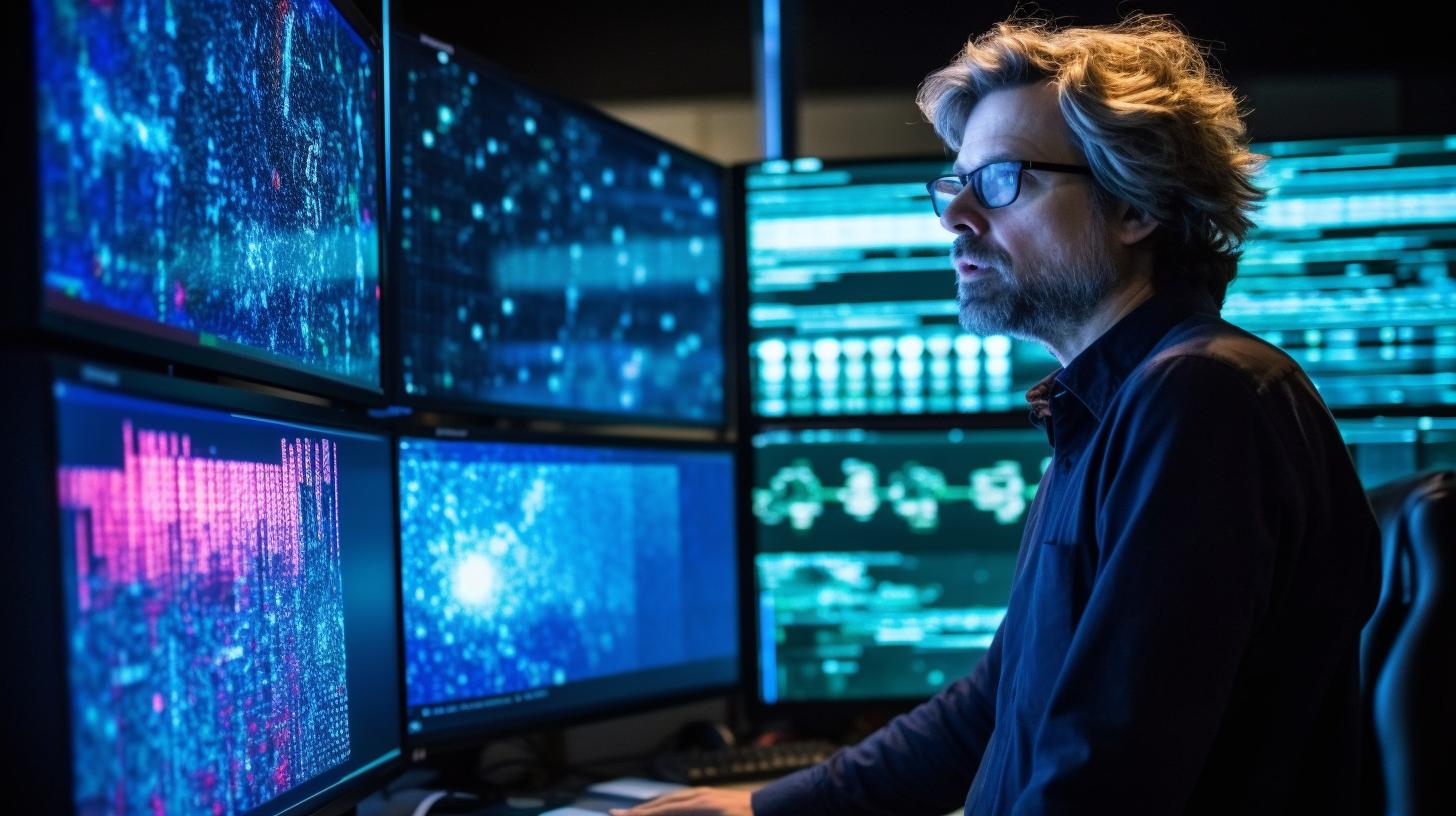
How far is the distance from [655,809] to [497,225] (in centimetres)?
82

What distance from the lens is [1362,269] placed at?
2.08 meters

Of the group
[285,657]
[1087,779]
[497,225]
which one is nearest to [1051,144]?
[1087,779]

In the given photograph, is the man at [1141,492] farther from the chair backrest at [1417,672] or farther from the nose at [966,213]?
the chair backrest at [1417,672]

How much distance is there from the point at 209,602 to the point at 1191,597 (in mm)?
747

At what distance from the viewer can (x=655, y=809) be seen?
1.38 metres

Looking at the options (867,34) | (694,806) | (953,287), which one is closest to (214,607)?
(694,806)

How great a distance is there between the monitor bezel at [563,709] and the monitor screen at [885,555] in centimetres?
6

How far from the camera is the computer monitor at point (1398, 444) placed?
2.08 metres

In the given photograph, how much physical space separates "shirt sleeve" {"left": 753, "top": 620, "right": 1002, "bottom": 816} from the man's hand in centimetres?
4

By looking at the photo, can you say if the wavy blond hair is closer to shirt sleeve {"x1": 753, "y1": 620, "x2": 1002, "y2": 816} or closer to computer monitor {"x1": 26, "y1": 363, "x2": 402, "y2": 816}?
shirt sleeve {"x1": 753, "y1": 620, "x2": 1002, "y2": 816}

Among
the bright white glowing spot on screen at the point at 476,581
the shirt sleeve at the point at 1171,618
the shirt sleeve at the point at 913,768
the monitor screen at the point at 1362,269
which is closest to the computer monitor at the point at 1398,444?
the monitor screen at the point at 1362,269

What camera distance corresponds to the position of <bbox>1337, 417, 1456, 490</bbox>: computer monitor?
208 centimetres

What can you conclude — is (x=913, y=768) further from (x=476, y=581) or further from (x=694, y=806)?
(x=476, y=581)

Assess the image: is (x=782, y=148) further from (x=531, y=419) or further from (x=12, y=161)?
(x=12, y=161)
